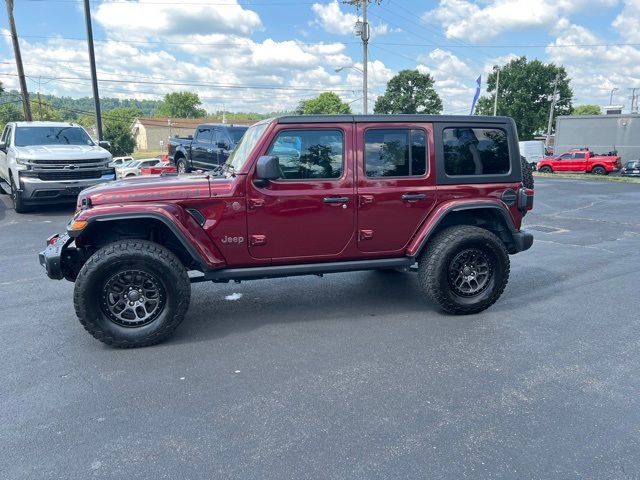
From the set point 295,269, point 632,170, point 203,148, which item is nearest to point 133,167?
point 203,148

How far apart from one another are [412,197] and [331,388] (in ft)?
6.79

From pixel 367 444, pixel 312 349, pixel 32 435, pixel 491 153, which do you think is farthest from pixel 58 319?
pixel 491 153

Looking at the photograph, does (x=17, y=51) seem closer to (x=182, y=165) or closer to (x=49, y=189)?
(x=182, y=165)

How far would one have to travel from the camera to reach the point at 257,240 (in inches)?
164

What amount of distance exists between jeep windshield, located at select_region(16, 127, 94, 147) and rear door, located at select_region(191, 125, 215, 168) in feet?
10.9

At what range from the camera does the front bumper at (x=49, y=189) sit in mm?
9773

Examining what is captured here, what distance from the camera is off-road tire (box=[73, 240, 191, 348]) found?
378 centimetres

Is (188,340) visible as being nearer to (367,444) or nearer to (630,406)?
(367,444)

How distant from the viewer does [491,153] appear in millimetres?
4738

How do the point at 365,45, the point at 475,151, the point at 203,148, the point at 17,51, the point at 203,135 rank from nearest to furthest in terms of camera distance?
the point at 475,151
the point at 203,148
the point at 203,135
the point at 17,51
the point at 365,45

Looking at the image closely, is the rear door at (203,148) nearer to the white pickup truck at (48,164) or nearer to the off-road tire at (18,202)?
the white pickup truck at (48,164)

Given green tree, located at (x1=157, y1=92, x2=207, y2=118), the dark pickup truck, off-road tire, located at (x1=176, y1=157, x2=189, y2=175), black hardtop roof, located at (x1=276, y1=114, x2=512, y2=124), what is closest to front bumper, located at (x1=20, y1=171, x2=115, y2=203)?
the dark pickup truck

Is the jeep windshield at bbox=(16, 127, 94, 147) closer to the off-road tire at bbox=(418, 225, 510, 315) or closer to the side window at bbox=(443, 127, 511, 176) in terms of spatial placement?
the side window at bbox=(443, 127, 511, 176)

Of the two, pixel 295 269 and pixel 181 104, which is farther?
pixel 181 104
